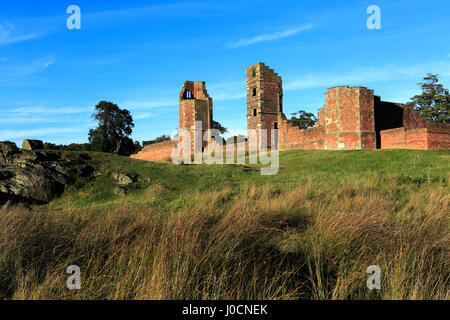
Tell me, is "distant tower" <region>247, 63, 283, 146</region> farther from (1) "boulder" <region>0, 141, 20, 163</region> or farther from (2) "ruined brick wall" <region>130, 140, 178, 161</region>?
(1) "boulder" <region>0, 141, 20, 163</region>

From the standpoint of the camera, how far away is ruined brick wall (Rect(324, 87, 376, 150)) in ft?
98.1

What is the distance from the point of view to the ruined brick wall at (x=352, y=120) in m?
29.9

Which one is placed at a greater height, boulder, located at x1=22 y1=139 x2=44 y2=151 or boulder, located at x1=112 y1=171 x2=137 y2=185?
boulder, located at x1=22 y1=139 x2=44 y2=151

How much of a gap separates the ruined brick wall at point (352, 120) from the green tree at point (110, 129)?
102 ft

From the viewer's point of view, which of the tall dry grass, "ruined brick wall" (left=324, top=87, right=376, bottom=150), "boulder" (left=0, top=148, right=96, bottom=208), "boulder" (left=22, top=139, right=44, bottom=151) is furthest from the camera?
"ruined brick wall" (left=324, top=87, right=376, bottom=150)

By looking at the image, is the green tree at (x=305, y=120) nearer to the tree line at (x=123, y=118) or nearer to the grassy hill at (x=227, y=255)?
the tree line at (x=123, y=118)

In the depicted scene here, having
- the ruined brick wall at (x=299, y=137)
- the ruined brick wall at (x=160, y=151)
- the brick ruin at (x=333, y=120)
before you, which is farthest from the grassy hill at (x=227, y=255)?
the ruined brick wall at (x=160, y=151)

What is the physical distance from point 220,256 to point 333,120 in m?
29.1

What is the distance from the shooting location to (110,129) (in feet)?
160

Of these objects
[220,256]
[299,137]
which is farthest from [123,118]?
[220,256]

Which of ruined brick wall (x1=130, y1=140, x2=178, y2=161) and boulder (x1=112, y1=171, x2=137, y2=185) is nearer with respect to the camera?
boulder (x1=112, y1=171, x2=137, y2=185)

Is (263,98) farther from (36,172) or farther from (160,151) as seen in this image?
(36,172)

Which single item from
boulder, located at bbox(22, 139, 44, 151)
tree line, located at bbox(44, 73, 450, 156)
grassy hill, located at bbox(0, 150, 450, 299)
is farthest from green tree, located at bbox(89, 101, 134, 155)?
grassy hill, located at bbox(0, 150, 450, 299)

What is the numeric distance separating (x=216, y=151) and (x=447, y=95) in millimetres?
29761
